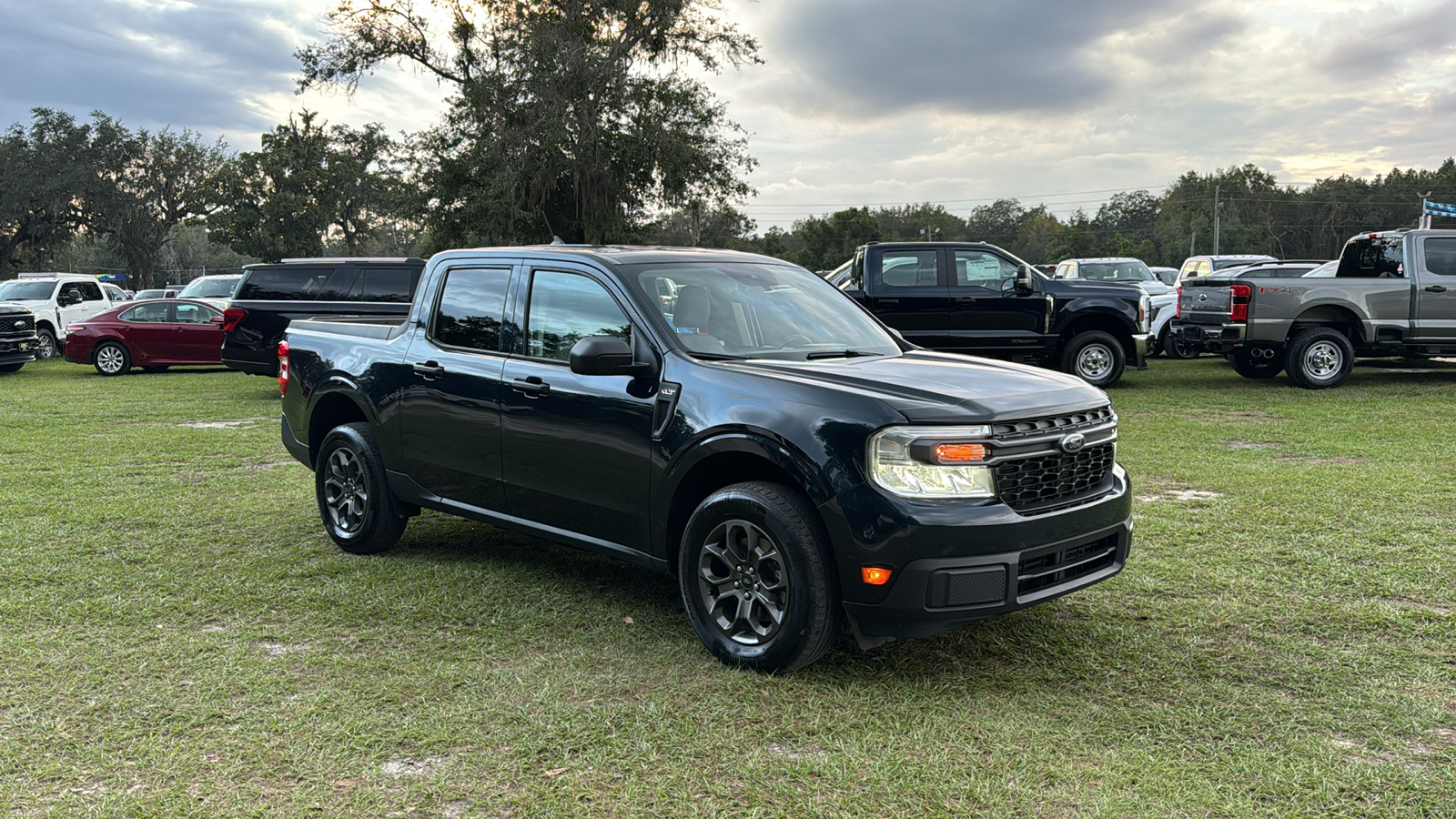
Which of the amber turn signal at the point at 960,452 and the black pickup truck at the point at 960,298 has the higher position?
the black pickup truck at the point at 960,298

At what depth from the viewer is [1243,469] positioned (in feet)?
27.4

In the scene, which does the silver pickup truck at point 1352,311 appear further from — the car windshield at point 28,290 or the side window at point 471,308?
the car windshield at point 28,290

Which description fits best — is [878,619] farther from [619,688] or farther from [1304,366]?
[1304,366]

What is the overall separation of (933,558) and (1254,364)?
14032 mm

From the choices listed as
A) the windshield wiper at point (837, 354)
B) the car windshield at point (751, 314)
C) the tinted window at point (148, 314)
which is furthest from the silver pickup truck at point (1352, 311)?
the tinted window at point (148, 314)

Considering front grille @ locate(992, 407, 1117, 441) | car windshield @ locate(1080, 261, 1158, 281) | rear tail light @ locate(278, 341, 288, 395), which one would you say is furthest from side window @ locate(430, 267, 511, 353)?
car windshield @ locate(1080, 261, 1158, 281)

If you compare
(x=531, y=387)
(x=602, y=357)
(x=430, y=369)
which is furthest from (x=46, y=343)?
(x=602, y=357)

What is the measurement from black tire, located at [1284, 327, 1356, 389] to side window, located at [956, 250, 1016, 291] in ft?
13.4

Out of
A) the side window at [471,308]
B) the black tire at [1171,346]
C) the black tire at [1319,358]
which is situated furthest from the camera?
the black tire at [1171,346]

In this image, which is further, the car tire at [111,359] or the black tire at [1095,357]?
the car tire at [111,359]

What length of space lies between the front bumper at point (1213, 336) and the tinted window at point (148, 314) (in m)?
17.7

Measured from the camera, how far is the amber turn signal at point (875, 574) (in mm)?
3742

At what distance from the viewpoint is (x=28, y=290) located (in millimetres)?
23672

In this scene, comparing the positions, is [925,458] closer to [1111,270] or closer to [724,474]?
[724,474]
